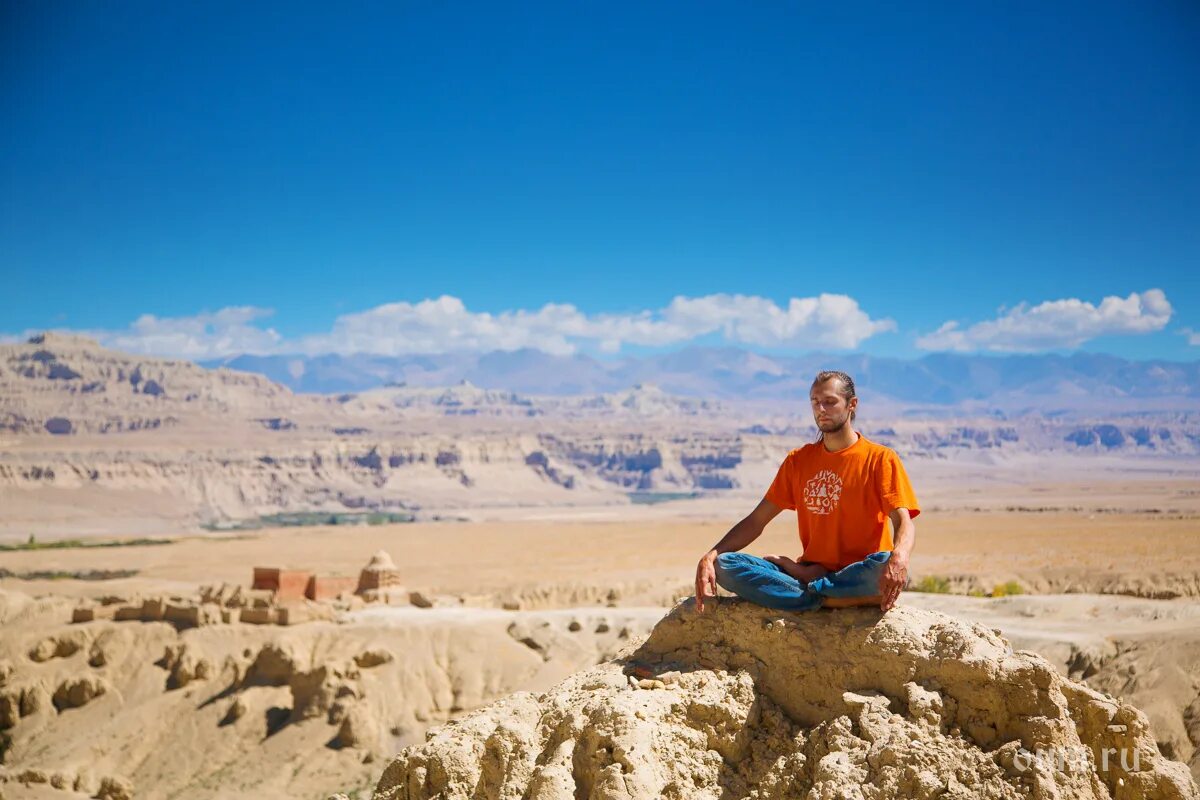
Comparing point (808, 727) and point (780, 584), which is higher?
point (780, 584)

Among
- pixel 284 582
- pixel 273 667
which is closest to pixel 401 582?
pixel 284 582

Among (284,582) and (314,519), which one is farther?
(314,519)

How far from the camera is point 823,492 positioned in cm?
514

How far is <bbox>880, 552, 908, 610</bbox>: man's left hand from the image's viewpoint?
15.7 ft

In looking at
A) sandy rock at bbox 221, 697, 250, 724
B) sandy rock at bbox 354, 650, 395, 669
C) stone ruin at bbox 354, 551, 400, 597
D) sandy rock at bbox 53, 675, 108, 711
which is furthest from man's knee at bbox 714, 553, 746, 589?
stone ruin at bbox 354, 551, 400, 597

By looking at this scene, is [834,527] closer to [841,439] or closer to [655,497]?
[841,439]

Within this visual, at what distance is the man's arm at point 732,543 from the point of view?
529 cm

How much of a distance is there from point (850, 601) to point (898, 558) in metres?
0.45

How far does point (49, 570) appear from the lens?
48188mm

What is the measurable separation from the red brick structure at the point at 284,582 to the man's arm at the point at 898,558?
26.3 meters

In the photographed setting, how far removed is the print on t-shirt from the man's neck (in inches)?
4.8

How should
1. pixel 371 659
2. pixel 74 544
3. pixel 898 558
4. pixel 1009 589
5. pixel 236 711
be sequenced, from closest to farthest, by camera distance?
pixel 898 558, pixel 236 711, pixel 371 659, pixel 1009 589, pixel 74 544

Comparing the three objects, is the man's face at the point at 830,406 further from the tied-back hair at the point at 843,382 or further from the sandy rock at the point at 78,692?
the sandy rock at the point at 78,692

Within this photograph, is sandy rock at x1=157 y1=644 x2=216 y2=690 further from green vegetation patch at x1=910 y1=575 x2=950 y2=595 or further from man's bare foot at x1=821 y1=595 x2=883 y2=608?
man's bare foot at x1=821 y1=595 x2=883 y2=608
